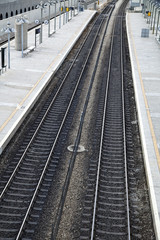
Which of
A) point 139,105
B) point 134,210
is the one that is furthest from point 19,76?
point 134,210

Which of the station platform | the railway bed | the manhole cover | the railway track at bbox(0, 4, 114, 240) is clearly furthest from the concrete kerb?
the station platform

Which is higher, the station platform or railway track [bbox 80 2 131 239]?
the station platform

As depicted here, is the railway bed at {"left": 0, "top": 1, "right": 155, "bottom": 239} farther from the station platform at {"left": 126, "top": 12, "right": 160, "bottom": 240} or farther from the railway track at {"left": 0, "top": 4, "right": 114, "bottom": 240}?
the station platform at {"left": 126, "top": 12, "right": 160, "bottom": 240}

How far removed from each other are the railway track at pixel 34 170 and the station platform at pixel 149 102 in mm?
3699

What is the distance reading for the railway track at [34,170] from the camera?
11578mm

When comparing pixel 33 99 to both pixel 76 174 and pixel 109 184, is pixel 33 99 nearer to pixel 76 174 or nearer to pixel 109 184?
pixel 76 174

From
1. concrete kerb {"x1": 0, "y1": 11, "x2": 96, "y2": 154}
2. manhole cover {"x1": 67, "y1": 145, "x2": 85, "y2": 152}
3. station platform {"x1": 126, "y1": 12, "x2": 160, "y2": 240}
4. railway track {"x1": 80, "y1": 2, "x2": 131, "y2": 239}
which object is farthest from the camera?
manhole cover {"x1": 67, "y1": 145, "x2": 85, "y2": 152}

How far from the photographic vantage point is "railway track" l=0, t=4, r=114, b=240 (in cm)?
1158

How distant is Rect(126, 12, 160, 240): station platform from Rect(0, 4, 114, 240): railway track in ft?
12.1

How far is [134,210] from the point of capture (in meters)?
12.5

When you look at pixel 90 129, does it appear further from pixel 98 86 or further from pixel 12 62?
pixel 12 62

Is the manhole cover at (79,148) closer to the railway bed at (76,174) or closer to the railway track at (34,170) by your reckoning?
the railway bed at (76,174)

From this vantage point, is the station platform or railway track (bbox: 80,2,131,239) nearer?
railway track (bbox: 80,2,131,239)

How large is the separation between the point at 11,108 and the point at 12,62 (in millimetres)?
11208
